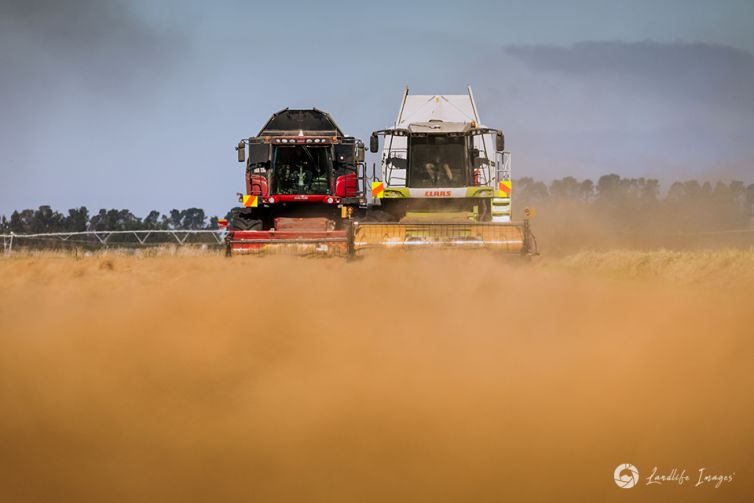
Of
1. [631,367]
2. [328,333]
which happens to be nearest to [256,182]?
[328,333]

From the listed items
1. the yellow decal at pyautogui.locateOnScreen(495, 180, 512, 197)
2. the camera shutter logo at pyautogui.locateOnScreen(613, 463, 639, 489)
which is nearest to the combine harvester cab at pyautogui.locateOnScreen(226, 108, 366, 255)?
the yellow decal at pyautogui.locateOnScreen(495, 180, 512, 197)

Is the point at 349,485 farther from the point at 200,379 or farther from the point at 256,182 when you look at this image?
the point at 256,182

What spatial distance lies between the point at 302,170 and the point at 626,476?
740 inches

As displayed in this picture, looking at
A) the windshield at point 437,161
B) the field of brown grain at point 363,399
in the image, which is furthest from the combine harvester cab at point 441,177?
the field of brown grain at point 363,399

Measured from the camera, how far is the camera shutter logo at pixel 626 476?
465 centimetres

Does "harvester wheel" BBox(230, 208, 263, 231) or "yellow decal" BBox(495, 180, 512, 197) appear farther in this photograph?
"harvester wheel" BBox(230, 208, 263, 231)

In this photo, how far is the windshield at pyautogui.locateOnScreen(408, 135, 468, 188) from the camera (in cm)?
1948

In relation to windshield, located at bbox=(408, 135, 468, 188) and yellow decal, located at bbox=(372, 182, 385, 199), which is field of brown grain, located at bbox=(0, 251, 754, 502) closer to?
windshield, located at bbox=(408, 135, 468, 188)

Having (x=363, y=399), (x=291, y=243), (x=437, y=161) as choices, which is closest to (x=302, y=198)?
(x=291, y=243)

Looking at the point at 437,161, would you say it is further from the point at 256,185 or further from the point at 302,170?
the point at 256,185

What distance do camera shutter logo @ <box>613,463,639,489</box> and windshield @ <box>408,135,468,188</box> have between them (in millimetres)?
14829

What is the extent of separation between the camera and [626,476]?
4723 mm

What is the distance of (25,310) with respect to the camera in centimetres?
889

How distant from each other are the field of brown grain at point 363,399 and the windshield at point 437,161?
410 inches
